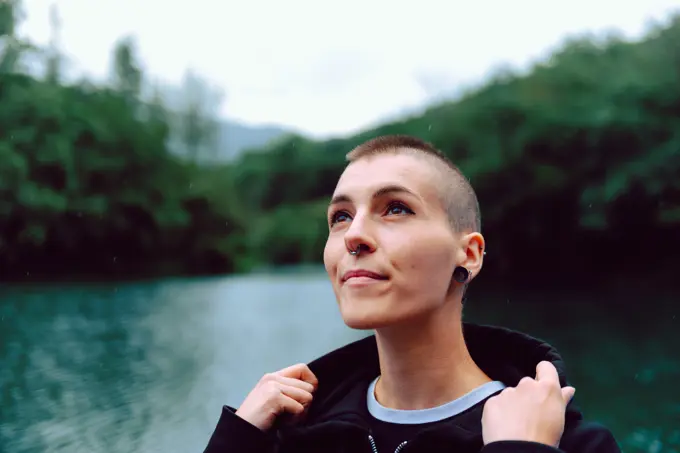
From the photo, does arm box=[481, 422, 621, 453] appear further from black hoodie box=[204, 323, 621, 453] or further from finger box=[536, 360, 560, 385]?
finger box=[536, 360, 560, 385]

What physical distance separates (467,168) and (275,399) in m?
18.8

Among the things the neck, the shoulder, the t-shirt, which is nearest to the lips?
the neck

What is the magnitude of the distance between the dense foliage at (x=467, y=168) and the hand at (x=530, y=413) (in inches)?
277

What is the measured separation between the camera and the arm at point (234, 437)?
1.51 meters

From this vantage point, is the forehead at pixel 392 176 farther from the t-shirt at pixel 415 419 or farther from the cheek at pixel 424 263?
the t-shirt at pixel 415 419

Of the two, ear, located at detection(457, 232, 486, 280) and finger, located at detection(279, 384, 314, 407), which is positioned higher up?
ear, located at detection(457, 232, 486, 280)

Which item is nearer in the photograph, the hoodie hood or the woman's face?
the woman's face

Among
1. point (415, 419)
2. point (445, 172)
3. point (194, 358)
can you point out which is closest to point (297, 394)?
point (415, 419)

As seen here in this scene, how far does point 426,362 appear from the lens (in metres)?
1.54

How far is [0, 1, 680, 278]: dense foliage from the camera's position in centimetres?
1434

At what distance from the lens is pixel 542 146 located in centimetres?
1869

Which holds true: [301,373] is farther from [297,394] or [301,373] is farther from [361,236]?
[361,236]

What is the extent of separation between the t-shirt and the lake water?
2.24 meters

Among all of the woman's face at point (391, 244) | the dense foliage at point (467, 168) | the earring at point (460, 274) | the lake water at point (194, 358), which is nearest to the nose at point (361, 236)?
the woman's face at point (391, 244)
